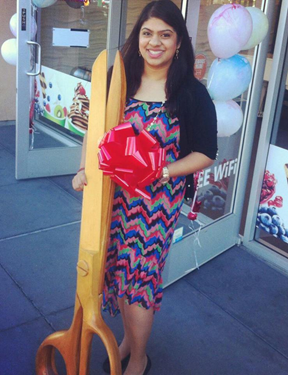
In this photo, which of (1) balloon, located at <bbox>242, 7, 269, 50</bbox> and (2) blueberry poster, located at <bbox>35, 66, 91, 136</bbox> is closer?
(1) balloon, located at <bbox>242, 7, 269, 50</bbox>

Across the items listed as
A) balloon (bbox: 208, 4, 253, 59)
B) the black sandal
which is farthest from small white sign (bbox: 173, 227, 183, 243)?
balloon (bbox: 208, 4, 253, 59)

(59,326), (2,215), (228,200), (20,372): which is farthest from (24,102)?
(20,372)

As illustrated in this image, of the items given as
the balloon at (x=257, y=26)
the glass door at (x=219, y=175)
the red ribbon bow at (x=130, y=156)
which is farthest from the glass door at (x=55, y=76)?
the red ribbon bow at (x=130, y=156)

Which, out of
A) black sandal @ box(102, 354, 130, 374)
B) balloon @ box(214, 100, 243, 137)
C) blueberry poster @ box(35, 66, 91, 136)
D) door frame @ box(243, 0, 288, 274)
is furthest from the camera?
blueberry poster @ box(35, 66, 91, 136)

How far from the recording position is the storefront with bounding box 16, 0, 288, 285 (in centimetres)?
286

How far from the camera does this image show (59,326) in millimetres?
2336

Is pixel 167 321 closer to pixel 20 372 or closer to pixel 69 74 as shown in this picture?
pixel 20 372

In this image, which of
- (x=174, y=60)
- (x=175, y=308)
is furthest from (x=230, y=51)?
(x=175, y=308)

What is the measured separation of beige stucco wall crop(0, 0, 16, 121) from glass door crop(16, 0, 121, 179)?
67.8 inches

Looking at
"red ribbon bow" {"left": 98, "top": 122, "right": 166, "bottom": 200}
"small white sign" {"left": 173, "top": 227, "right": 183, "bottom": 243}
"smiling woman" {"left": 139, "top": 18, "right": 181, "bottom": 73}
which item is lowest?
"small white sign" {"left": 173, "top": 227, "right": 183, "bottom": 243}

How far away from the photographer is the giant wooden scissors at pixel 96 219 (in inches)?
61.2

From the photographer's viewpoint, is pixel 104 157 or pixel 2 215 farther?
pixel 2 215

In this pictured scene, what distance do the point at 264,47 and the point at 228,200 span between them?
111 cm

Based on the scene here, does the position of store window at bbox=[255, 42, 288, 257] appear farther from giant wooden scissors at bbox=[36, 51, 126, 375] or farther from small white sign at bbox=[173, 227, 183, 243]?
giant wooden scissors at bbox=[36, 51, 126, 375]
